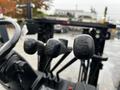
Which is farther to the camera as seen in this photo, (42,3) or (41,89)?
(42,3)

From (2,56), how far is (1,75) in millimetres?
169

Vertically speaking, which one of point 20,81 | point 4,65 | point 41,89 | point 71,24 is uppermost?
point 71,24

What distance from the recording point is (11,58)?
1380 mm

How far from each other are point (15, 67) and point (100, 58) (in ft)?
2.75

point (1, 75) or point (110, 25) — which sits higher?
point (110, 25)

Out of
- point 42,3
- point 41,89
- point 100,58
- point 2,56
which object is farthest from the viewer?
point 42,3

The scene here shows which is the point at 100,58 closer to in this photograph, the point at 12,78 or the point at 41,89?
the point at 41,89

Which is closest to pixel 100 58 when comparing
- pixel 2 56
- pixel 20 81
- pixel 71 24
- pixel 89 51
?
pixel 71 24

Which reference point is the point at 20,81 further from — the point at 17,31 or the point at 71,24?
the point at 71,24

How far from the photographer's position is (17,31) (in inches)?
50.2

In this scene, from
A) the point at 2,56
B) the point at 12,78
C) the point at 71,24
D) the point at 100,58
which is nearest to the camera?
the point at 2,56

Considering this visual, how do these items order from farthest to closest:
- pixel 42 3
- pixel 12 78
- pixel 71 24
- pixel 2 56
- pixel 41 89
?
pixel 42 3, pixel 71 24, pixel 41 89, pixel 12 78, pixel 2 56

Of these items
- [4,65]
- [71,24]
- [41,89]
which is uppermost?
[71,24]

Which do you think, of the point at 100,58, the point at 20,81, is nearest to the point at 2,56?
the point at 20,81
